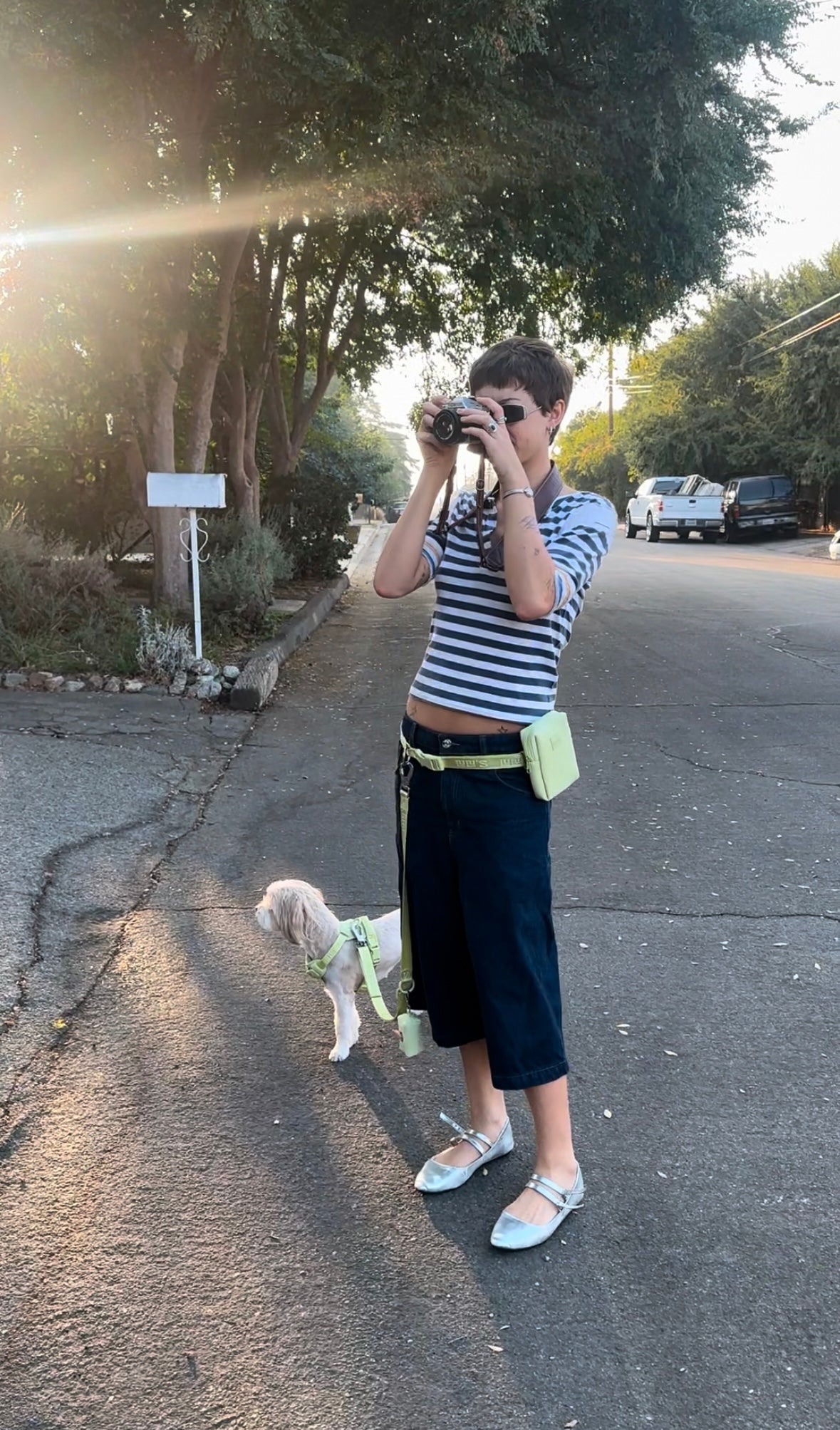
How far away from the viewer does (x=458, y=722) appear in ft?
8.46

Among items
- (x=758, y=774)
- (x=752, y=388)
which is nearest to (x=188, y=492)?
(x=758, y=774)

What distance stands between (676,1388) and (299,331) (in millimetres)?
17157

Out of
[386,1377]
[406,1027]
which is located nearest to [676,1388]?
[386,1377]

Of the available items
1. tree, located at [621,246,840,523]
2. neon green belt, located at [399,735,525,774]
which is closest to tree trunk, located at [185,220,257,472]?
neon green belt, located at [399,735,525,774]

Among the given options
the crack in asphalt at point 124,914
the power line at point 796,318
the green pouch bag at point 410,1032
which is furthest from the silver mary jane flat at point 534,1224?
the power line at point 796,318

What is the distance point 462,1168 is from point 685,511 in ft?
102

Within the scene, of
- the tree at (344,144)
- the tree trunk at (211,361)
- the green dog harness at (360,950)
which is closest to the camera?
the green dog harness at (360,950)

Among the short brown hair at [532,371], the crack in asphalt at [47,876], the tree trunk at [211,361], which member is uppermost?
the tree trunk at [211,361]

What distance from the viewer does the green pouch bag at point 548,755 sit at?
99.2 inches

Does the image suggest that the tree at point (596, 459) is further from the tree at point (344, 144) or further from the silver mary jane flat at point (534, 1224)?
the silver mary jane flat at point (534, 1224)

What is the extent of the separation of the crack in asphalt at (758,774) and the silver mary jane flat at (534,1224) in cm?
418

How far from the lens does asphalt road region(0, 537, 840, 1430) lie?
2219 mm

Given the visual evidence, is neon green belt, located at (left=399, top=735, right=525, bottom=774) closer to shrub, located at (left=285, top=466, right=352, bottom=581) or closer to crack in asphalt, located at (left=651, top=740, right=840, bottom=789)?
crack in asphalt, located at (left=651, top=740, right=840, bottom=789)

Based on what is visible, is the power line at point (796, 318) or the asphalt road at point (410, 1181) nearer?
the asphalt road at point (410, 1181)
